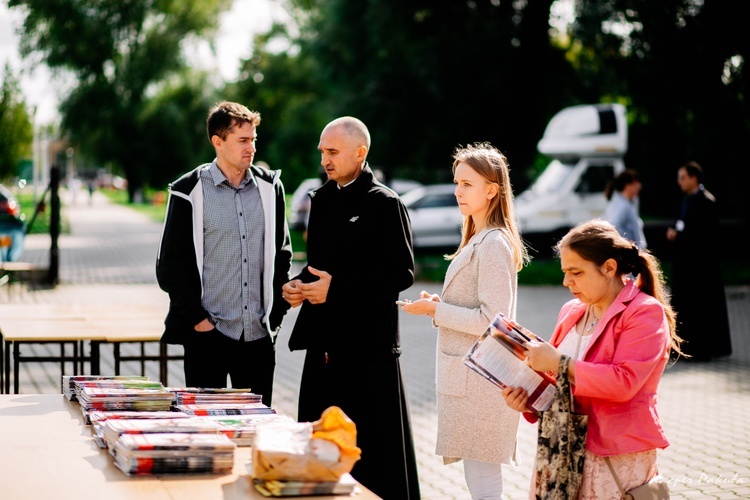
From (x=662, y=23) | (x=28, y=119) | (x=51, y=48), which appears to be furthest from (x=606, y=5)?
(x=51, y=48)

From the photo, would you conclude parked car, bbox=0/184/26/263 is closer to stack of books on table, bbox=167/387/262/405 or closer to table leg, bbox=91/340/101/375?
table leg, bbox=91/340/101/375

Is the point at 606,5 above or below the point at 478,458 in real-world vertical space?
above

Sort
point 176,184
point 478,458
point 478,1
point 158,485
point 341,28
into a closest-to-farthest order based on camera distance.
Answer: point 158,485, point 478,458, point 176,184, point 478,1, point 341,28

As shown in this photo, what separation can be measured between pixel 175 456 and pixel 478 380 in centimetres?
176

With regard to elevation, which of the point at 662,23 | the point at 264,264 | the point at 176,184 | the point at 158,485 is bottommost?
the point at 158,485

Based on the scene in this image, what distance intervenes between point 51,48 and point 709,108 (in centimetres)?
3677

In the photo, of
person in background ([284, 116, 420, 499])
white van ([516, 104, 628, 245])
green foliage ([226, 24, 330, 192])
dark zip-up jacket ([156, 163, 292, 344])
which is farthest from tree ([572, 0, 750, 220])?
green foliage ([226, 24, 330, 192])

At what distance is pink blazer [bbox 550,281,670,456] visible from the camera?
3.43 metres

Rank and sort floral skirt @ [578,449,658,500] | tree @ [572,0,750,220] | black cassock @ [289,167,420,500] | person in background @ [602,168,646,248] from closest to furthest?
floral skirt @ [578,449,658,500] → black cassock @ [289,167,420,500] → person in background @ [602,168,646,248] → tree @ [572,0,750,220]

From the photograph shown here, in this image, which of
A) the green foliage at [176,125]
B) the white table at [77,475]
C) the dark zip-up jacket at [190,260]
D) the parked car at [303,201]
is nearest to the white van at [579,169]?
the parked car at [303,201]

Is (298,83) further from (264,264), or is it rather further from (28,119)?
(264,264)

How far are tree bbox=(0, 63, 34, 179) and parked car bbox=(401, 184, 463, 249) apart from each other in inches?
490

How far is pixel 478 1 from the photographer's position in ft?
97.8

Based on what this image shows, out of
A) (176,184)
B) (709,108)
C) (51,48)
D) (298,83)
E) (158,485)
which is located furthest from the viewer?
(298,83)
